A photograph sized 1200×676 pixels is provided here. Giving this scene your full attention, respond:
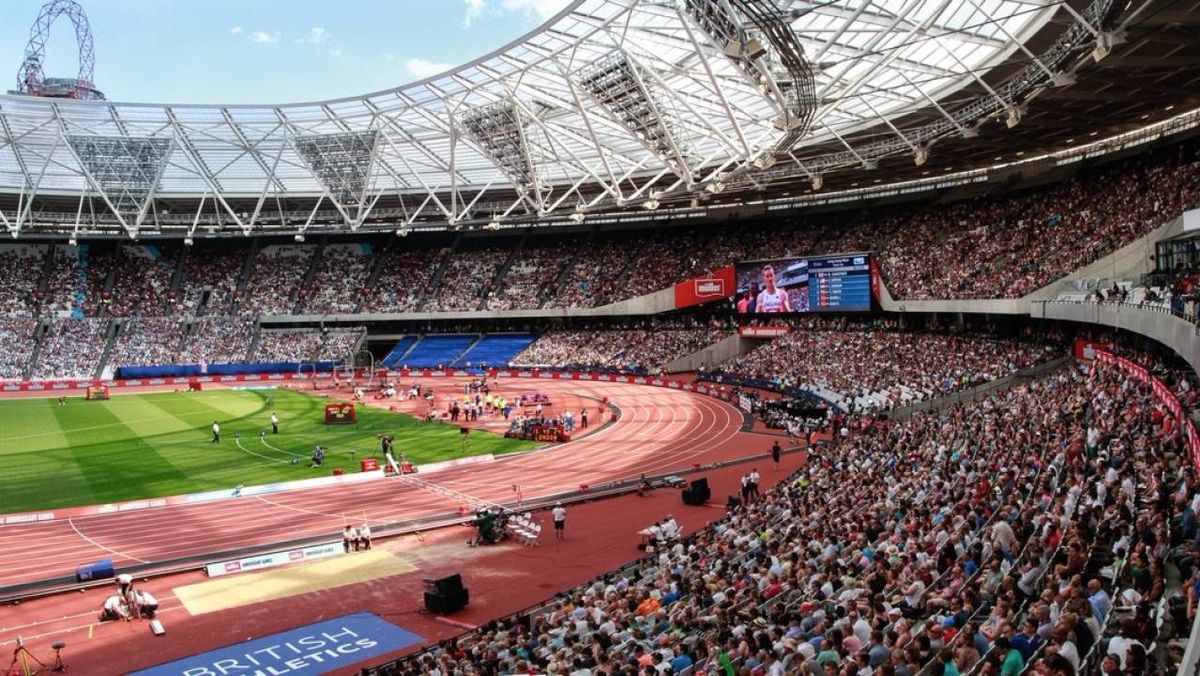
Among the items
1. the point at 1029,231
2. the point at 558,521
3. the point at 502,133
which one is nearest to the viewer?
the point at 558,521

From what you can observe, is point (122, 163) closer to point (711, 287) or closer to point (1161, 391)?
point (711, 287)

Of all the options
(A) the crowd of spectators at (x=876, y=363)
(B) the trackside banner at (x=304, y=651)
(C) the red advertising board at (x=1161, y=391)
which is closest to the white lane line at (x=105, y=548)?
(B) the trackside banner at (x=304, y=651)

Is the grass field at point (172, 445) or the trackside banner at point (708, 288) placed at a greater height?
the trackside banner at point (708, 288)

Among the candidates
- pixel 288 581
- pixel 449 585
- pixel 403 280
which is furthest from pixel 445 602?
pixel 403 280

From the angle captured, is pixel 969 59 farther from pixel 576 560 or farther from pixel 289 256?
pixel 289 256

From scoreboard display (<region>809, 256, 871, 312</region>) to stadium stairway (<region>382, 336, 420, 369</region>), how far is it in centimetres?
4001

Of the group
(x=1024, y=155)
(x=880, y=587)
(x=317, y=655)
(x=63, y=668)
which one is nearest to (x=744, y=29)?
(x=880, y=587)

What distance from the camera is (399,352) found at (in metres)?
83.1

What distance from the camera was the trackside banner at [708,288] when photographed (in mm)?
67062

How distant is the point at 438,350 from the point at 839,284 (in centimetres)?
3951

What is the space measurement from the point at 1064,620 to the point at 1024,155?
4853 centimetres

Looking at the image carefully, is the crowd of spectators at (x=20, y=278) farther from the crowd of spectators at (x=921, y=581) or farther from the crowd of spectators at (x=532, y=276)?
the crowd of spectators at (x=921, y=581)

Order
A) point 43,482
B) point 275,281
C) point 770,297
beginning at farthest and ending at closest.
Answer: point 275,281
point 770,297
point 43,482

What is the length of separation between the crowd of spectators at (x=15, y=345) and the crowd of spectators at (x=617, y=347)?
41.0 metres
